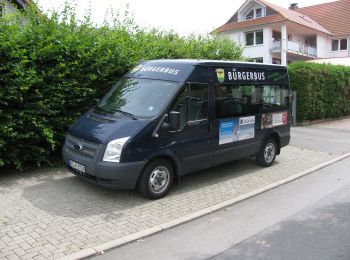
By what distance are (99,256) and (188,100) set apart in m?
3.28

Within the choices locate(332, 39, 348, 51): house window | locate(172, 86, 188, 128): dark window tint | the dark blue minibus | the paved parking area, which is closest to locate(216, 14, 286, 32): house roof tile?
locate(332, 39, 348, 51): house window

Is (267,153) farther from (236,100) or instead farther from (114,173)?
(114,173)

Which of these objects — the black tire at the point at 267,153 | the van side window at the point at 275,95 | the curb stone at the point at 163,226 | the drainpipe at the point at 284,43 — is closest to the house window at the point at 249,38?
the drainpipe at the point at 284,43

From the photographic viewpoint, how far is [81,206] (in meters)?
6.24

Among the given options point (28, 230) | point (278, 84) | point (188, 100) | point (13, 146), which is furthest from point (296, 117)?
point (28, 230)

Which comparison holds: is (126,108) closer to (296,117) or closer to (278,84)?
(278,84)

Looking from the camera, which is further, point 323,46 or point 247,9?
point 323,46

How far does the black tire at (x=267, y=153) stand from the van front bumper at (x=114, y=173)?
3.76 meters

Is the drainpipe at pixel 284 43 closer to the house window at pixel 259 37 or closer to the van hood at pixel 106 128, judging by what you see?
the house window at pixel 259 37

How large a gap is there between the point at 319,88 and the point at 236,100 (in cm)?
1166

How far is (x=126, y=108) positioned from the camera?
7039 mm

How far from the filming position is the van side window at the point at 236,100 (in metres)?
7.70

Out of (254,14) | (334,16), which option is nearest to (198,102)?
(254,14)

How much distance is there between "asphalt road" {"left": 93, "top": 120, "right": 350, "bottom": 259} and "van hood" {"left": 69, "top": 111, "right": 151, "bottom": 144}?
171cm
